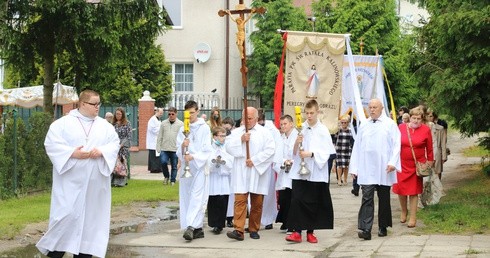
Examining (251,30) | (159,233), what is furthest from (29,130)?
(251,30)

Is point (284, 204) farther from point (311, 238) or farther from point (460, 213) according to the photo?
point (460, 213)

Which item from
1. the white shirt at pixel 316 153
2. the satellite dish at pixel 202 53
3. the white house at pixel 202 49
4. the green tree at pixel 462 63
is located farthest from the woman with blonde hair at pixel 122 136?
the satellite dish at pixel 202 53

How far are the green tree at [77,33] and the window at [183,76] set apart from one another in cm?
1762

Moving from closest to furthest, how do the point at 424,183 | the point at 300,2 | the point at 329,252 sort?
1. the point at 329,252
2. the point at 424,183
3. the point at 300,2

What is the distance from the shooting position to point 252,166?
13188 millimetres

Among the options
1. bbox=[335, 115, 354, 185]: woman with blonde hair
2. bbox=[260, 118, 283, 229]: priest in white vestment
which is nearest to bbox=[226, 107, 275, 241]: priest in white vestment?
bbox=[260, 118, 283, 229]: priest in white vestment

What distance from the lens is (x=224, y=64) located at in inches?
1532

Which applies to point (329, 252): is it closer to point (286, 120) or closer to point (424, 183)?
point (286, 120)

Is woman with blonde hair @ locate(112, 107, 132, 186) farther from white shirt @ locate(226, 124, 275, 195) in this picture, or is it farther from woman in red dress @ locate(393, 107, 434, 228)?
woman in red dress @ locate(393, 107, 434, 228)

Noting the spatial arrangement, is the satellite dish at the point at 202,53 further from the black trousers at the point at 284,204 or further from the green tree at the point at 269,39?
the black trousers at the point at 284,204

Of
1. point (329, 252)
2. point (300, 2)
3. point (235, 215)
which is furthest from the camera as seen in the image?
point (300, 2)

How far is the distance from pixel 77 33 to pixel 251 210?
759 cm

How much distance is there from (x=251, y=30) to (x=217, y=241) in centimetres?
2902

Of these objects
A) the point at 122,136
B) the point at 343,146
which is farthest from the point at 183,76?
the point at 343,146
